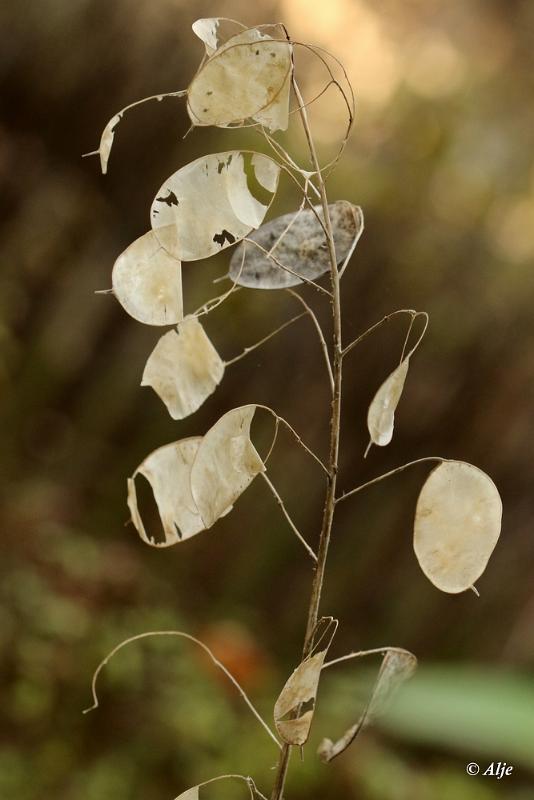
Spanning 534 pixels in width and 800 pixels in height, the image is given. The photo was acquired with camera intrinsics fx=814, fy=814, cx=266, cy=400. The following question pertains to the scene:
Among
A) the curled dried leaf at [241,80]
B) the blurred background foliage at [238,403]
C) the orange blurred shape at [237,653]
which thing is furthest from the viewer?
the orange blurred shape at [237,653]

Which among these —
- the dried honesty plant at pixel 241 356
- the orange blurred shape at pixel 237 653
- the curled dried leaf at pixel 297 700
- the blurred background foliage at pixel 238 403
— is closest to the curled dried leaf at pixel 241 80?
the dried honesty plant at pixel 241 356

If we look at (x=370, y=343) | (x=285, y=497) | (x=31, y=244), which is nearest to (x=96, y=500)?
(x=285, y=497)

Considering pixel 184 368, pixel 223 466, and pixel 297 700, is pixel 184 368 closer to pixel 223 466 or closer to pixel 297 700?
pixel 223 466

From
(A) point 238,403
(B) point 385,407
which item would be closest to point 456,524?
(B) point 385,407

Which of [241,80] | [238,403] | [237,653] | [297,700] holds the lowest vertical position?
[237,653]

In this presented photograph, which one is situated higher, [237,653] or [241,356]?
[241,356]

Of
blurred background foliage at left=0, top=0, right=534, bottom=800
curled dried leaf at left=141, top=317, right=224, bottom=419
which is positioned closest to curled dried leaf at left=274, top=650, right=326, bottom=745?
curled dried leaf at left=141, top=317, right=224, bottom=419

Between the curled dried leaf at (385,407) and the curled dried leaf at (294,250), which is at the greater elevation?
the curled dried leaf at (294,250)

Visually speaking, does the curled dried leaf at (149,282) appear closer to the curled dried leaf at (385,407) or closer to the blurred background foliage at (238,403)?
the curled dried leaf at (385,407)
